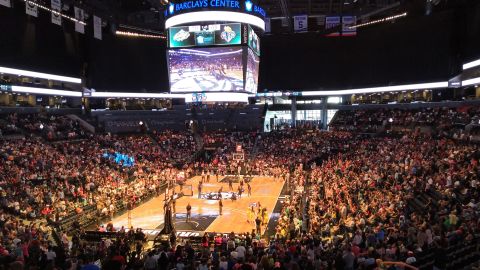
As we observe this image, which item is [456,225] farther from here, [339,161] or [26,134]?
[26,134]

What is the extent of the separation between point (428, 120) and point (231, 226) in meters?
24.3

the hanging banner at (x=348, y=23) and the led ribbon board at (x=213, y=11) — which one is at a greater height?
the hanging banner at (x=348, y=23)

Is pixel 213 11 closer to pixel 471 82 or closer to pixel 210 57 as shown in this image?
pixel 210 57

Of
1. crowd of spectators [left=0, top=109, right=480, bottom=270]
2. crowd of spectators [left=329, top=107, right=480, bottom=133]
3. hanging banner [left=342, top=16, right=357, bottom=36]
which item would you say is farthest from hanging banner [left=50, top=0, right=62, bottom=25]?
crowd of spectators [left=329, top=107, right=480, bottom=133]

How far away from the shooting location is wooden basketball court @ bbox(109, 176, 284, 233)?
24.4 m

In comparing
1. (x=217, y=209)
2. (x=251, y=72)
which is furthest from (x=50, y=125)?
(x=217, y=209)

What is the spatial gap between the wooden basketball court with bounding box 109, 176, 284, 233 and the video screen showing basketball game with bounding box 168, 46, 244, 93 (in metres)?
8.89

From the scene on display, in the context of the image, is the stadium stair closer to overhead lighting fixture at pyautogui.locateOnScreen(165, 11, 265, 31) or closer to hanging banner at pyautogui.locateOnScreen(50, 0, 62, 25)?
hanging banner at pyautogui.locateOnScreen(50, 0, 62, 25)

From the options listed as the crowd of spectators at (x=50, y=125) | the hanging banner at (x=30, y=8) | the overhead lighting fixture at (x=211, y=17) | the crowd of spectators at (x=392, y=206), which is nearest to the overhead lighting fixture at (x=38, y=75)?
the crowd of spectators at (x=50, y=125)

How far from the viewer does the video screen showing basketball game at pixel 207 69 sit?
32.6m

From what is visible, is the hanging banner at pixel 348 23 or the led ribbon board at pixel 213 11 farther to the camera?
the hanging banner at pixel 348 23

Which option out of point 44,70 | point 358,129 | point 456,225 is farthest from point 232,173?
point 456,225

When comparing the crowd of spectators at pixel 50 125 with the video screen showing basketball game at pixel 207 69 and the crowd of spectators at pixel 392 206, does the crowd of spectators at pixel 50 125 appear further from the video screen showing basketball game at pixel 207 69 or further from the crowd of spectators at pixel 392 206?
the crowd of spectators at pixel 392 206

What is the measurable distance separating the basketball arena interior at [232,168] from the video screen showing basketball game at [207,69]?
0.30 feet
